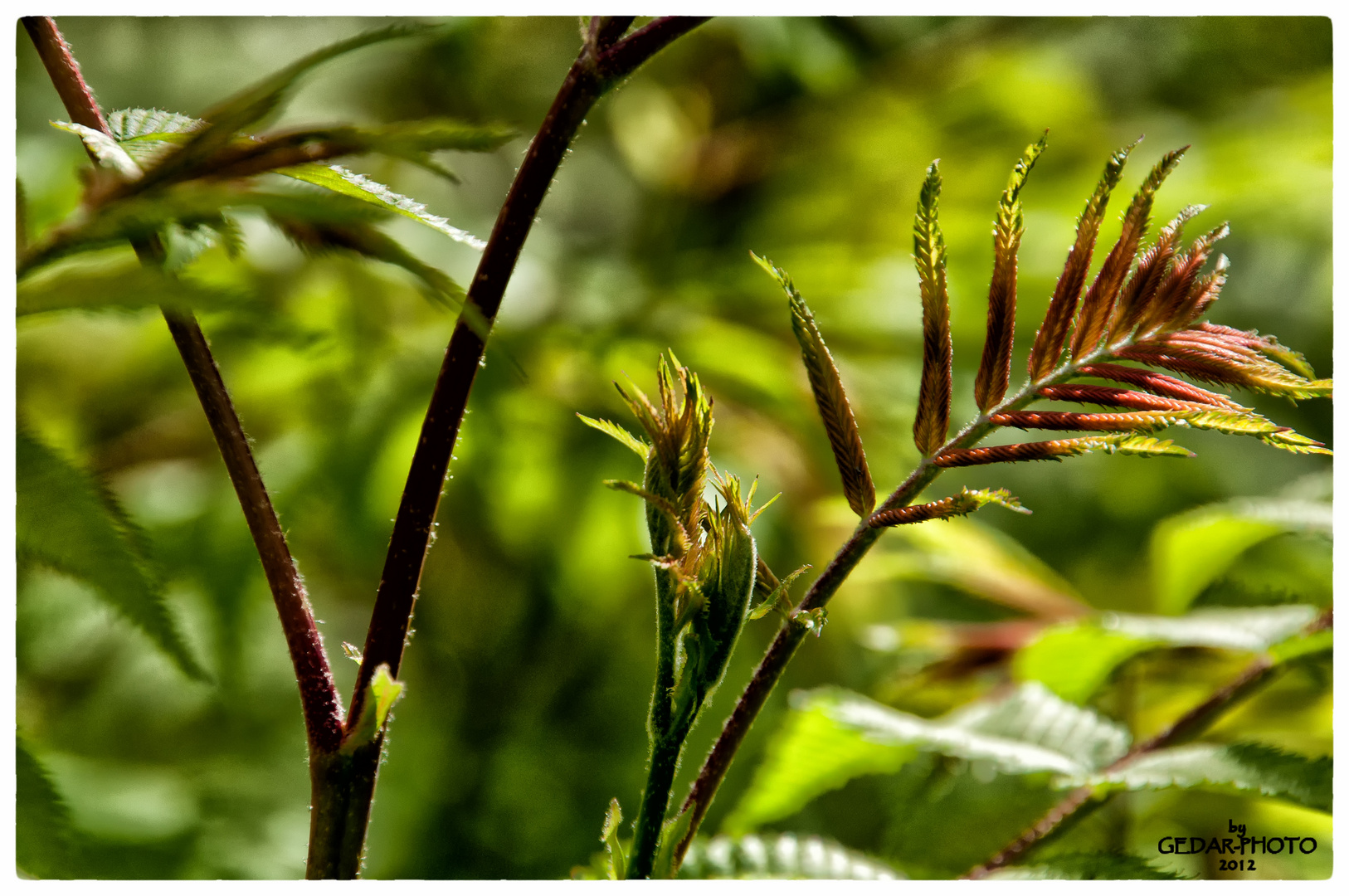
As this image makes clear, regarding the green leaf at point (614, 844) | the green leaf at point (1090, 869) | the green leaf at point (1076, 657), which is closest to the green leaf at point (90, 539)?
the green leaf at point (614, 844)

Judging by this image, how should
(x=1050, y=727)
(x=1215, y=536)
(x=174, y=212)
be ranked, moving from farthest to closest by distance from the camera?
(x=1215, y=536) < (x=1050, y=727) < (x=174, y=212)

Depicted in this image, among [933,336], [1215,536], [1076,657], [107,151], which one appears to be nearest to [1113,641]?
[1076,657]

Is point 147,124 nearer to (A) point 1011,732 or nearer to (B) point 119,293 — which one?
(B) point 119,293

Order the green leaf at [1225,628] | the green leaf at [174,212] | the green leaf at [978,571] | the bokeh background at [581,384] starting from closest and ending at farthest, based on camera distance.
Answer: the green leaf at [174,212], the green leaf at [1225,628], the green leaf at [978,571], the bokeh background at [581,384]

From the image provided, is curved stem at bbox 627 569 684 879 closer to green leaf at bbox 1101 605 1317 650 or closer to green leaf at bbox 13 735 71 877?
green leaf at bbox 13 735 71 877

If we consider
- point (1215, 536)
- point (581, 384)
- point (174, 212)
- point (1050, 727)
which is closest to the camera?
point (174, 212)

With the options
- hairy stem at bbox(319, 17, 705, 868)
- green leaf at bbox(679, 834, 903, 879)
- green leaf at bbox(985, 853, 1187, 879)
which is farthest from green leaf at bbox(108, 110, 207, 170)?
green leaf at bbox(985, 853, 1187, 879)

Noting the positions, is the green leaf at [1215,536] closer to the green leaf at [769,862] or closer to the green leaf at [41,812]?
the green leaf at [769,862]
